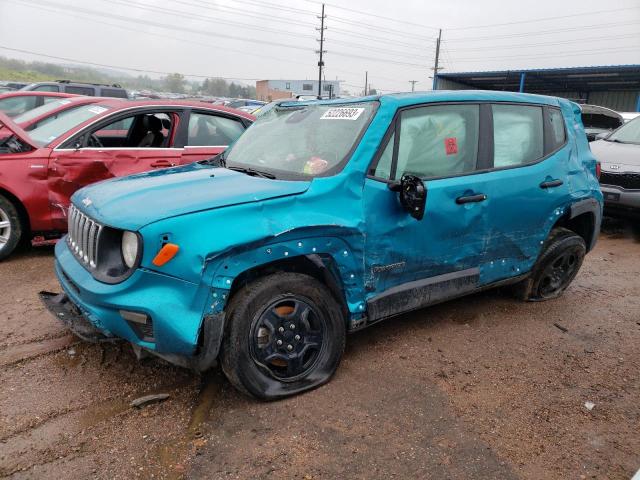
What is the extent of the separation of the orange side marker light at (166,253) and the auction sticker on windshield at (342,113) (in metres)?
1.46

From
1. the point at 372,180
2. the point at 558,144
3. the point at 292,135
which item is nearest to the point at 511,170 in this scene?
the point at 558,144

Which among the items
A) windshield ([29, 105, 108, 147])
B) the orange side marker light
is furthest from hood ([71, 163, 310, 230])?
windshield ([29, 105, 108, 147])

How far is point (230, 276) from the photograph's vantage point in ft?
8.17

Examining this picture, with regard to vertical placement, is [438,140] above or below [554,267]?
above

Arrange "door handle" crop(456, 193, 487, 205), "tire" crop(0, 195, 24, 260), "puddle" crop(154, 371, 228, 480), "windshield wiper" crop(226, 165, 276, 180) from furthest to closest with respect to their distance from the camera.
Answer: "tire" crop(0, 195, 24, 260)
"door handle" crop(456, 193, 487, 205)
"windshield wiper" crop(226, 165, 276, 180)
"puddle" crop(154, 371, 228, 480)

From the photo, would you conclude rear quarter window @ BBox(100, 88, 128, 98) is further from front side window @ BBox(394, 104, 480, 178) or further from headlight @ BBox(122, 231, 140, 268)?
headlight @ BBox(122, 231, 140, 268)

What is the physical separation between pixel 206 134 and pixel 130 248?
11.6 ft

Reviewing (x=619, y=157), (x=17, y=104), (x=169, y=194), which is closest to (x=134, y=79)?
(x=17, y=104)

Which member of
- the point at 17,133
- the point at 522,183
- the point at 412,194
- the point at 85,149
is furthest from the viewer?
the point at 85,149

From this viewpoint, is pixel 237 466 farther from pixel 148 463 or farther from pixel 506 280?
pixel 506 280

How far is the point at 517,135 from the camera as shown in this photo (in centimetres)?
381

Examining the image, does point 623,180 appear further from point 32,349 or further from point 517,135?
point 32,349

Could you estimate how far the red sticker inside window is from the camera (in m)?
3.40

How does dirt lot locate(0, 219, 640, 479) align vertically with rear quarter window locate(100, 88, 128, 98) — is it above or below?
below
